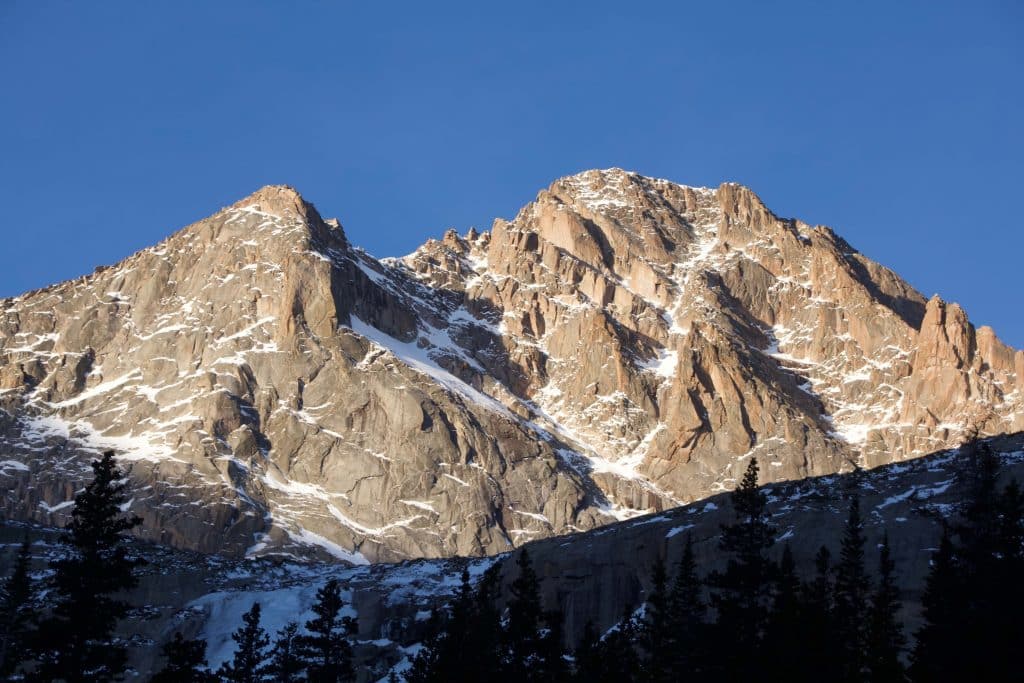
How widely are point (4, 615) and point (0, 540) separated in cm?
9523

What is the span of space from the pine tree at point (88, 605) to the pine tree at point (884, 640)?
3070 centimetres

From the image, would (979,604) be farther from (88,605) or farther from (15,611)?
(15,611)

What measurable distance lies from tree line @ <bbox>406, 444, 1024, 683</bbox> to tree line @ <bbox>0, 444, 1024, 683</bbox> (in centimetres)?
8

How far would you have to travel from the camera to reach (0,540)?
156250 millimetres

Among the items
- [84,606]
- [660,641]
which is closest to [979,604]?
[660,641]

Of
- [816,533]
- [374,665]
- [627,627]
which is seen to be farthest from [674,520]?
[627,627]

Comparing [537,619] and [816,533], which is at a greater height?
[816,533]

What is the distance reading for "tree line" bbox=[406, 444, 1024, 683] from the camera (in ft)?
193

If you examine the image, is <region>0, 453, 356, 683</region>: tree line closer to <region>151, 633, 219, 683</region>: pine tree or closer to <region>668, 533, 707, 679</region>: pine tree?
<region>151, 633, 219, 683</region>: pine tree

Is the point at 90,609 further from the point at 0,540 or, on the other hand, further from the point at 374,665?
the point at 0,540

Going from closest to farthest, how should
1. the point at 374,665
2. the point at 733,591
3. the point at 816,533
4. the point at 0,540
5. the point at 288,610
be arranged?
the point at 733,591, the point at 816,533, the point at 374,665, the point at 288,610, the point at 0,540

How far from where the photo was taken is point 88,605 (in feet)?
194

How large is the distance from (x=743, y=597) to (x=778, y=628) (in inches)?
147

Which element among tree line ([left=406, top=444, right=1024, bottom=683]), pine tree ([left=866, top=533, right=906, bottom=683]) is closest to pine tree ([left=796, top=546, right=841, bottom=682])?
tree line ([left=406, top=444, right=1024, bottom=683])
